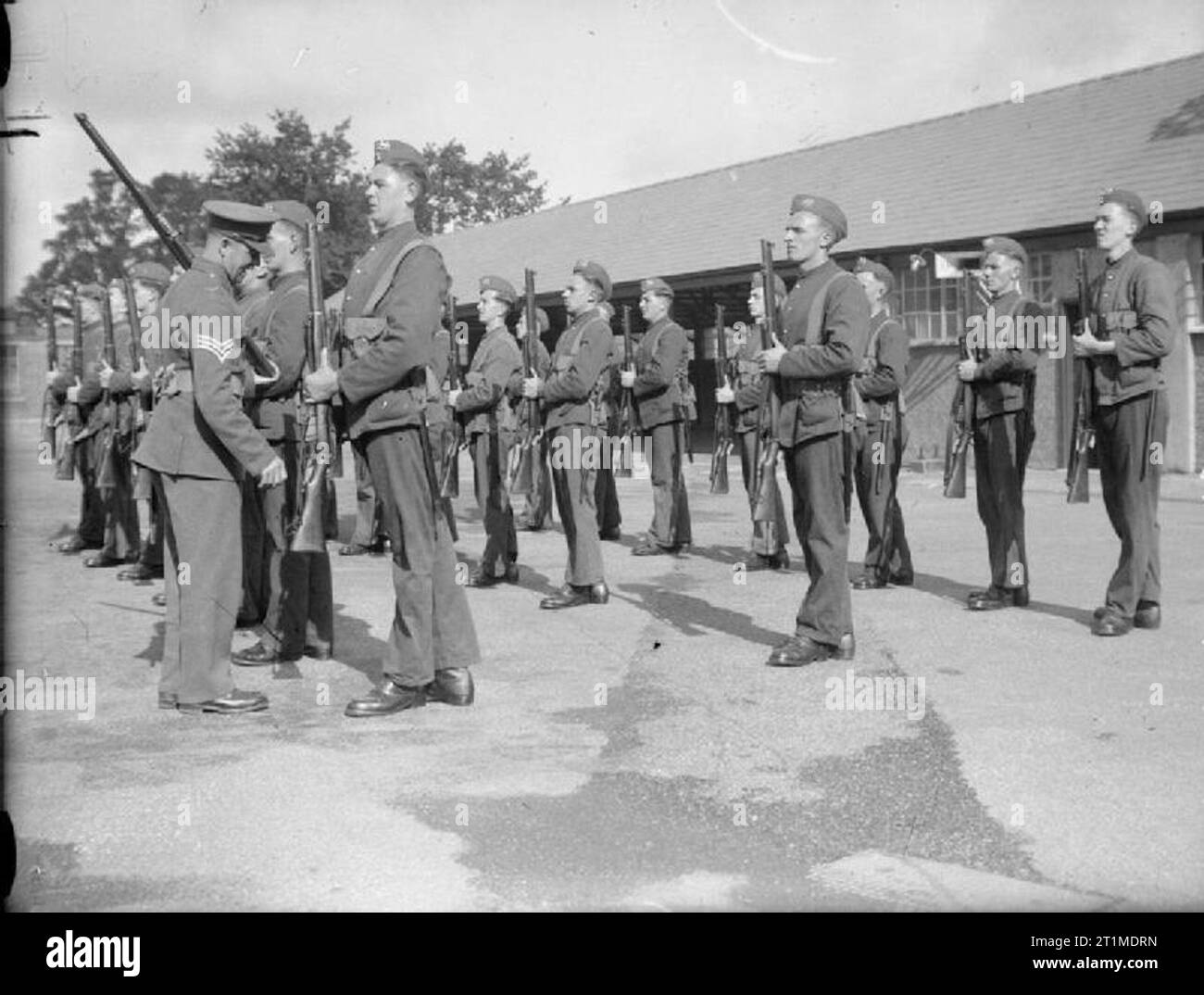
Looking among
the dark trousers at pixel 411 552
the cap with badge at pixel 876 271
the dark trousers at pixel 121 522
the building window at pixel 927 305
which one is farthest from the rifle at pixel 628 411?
the building window at pixel 927 305

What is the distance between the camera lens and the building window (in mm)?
21344

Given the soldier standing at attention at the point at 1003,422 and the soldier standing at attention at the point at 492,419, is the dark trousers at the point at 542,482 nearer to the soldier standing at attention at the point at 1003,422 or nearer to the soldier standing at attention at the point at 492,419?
the soldier standing at attention at the point at 492,419

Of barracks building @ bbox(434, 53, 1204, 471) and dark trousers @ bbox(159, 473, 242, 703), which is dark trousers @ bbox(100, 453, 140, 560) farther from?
barracks building @ bbox(434, 53, 1204, 471)

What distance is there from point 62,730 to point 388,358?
214cm

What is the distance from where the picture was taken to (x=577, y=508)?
8859 millimetres

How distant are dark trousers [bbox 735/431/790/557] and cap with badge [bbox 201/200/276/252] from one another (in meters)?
2.88

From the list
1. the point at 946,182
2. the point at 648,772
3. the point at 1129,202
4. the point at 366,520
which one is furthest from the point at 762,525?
the point at 946,182

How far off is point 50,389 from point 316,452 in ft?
24.4

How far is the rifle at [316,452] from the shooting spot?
6.38 meters

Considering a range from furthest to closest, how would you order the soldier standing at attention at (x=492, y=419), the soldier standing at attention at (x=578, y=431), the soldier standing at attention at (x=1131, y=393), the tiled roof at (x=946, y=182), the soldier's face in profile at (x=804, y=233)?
the tiled roof at (x=946, y=182) → the soldier standing at attention at (x=492, y=419) → the soldier standing at attention at (x=578, y=431) → the soldier standing at attention at (x=1131, y=393) → the soldier's face in profile at (x=804, y=233)

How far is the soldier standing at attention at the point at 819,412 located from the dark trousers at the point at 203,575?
2702mm

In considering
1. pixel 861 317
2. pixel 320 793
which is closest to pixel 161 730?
pixel 320 793

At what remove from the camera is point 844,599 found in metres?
7.05
